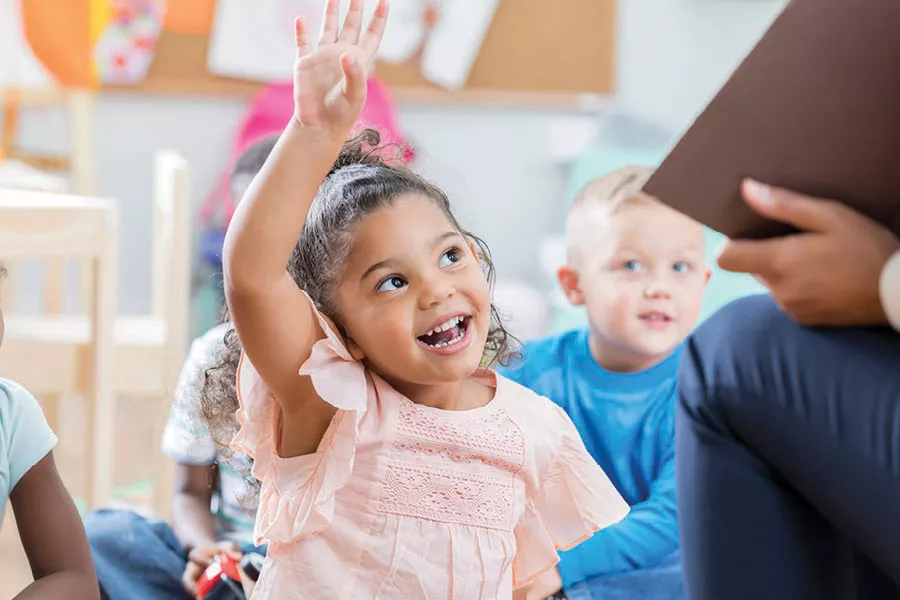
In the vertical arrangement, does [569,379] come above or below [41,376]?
above

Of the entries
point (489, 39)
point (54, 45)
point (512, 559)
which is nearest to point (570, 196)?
point (489, 39)

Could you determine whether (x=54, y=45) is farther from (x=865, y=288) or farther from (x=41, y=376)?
(x=865, y=288)

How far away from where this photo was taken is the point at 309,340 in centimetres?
84

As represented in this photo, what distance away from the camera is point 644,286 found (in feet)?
4.33

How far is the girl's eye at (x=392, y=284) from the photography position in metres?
0.89

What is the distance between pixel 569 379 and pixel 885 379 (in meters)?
0.56

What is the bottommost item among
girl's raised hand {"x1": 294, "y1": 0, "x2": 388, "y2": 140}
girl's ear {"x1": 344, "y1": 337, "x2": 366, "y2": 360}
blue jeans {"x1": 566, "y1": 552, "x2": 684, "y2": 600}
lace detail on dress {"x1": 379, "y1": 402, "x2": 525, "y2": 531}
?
blue jeans {"x1": 566, "y1": 552, "x2": 684, "y2": 600}

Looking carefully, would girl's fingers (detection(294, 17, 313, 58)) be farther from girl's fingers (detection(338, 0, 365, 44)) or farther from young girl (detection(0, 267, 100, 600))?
young girl (detection(0, 267, 100, 600))

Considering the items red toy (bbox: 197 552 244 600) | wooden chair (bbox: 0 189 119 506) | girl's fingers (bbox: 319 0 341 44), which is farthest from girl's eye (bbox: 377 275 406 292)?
wooden chair (bbox: 0 189 119 506)

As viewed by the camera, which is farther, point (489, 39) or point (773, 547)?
point (489, 39)

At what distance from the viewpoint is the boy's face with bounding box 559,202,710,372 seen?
51.4 inches

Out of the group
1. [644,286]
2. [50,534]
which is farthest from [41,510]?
[644,286]

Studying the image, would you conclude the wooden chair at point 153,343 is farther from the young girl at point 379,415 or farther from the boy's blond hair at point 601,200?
the young girl at point 379,415

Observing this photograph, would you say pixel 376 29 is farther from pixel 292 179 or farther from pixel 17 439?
pixel 17 439
